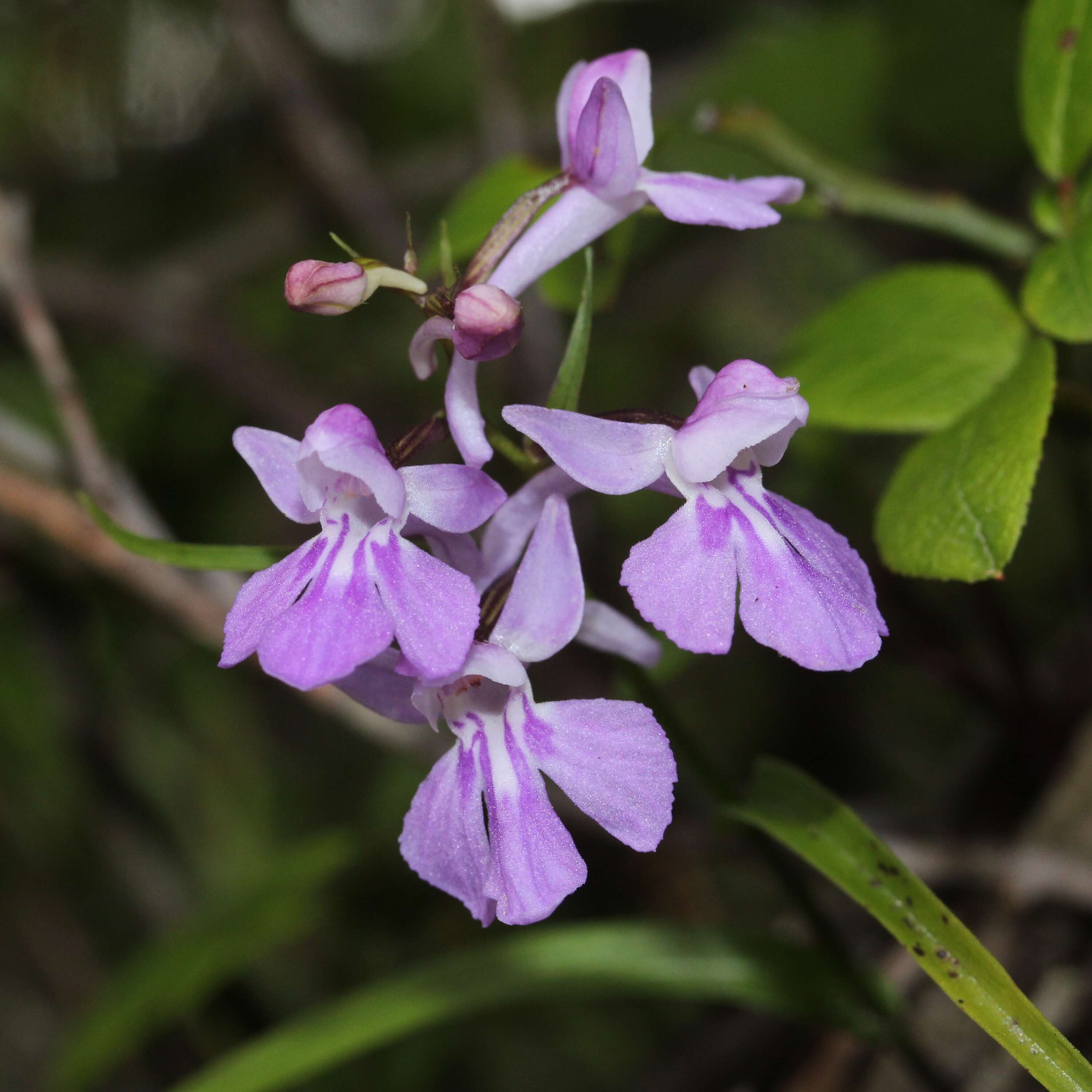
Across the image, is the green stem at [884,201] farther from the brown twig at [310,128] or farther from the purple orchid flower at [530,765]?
the brown twig at [310,128]

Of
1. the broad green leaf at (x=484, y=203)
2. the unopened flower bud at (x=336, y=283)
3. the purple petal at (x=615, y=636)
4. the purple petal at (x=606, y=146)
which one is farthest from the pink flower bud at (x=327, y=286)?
the broad green leaf at (x=484, y=203)

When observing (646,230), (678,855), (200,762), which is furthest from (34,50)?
(678,855)

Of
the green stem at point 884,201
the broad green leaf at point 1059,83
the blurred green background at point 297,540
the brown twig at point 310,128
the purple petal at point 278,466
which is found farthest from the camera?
the brown twig at point 310,128

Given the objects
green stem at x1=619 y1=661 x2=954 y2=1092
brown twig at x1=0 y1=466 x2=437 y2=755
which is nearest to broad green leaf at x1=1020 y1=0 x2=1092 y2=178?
green stem at x1=619 y1=661 x2=954 y2=1092

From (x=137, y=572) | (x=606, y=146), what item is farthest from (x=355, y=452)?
(x=137, y=572)

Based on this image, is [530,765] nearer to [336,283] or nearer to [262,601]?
[262,601]

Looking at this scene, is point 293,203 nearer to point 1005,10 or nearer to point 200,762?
point 200,762
